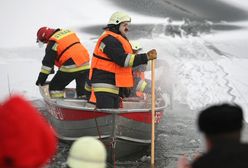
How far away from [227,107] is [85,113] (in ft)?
14.6

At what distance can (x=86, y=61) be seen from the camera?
805 cm

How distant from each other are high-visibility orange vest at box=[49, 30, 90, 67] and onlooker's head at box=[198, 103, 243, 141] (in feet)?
18.2

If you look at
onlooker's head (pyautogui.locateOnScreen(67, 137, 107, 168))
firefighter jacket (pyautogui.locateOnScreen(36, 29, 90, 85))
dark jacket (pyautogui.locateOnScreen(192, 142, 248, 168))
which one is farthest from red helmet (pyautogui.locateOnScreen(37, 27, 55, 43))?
dark jacket (pyautogui.locateOnScreen(192, 142, 248, 168))

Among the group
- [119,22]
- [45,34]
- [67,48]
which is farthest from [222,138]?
[45,34]

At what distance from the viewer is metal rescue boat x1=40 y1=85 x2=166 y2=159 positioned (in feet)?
21.7

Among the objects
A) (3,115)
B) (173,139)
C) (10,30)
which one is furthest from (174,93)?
(3,115)

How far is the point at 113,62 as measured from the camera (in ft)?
21.7

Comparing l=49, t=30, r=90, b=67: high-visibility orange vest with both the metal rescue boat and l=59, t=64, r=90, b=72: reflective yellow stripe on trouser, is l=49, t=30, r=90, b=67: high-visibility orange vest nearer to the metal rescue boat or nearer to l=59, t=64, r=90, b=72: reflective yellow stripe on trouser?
l=59, t=64, r=90, b=72: reflective yellow stripe on trouser

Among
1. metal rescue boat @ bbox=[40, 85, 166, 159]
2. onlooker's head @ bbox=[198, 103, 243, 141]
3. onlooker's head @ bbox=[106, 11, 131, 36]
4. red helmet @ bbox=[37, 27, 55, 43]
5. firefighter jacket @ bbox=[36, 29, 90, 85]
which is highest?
onlooker's head @ bbox=[106, 11, 131, 36]

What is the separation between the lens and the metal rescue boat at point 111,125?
6.60 metres

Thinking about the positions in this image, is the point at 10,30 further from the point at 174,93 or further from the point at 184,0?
the point at 174,93

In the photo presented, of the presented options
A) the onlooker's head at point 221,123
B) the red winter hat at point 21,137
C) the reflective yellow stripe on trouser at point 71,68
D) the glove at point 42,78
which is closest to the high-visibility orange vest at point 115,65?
the reflective yellow stripe on trouser at point 71,68

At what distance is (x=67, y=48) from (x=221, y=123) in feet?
18.4

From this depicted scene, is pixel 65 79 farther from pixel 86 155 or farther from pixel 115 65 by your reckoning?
pixel 86 155
